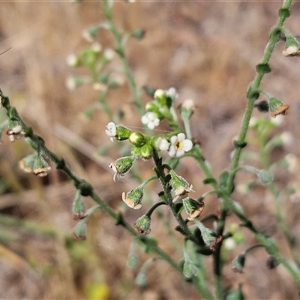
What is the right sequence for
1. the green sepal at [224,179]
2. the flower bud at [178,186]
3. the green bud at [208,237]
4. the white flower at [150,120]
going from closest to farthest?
1. the flower bud at [178,186]
2. the green bud at [208,237]
3. the white flower at [150,120]
4. the green sepal at [224,179]

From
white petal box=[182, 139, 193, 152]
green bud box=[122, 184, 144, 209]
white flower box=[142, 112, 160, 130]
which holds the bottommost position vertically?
green bud box=[122, 184, 144, 209]

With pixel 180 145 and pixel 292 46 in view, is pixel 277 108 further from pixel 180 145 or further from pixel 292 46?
pixel 180 145

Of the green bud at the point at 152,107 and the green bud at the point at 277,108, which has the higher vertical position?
the green bud at the point at 152,107

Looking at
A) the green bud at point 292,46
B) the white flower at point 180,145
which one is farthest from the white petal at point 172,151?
the green bud at point 292,46

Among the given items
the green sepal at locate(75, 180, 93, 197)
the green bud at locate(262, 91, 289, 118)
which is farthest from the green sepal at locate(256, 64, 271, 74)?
the green sepal at locate(75, 180, 93, 197)

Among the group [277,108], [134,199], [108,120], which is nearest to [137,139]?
[134,199]

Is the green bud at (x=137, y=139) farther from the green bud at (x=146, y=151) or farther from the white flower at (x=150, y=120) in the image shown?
the white flower at (x=150, y=120)

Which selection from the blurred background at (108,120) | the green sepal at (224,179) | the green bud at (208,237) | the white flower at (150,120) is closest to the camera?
the green bud at (208,237)

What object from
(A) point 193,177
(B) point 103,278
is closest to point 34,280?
(B) point 103,278

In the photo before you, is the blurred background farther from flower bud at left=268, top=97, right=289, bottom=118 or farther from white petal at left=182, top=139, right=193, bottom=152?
white petal at left=182, top=139, right=193, bottom=152
